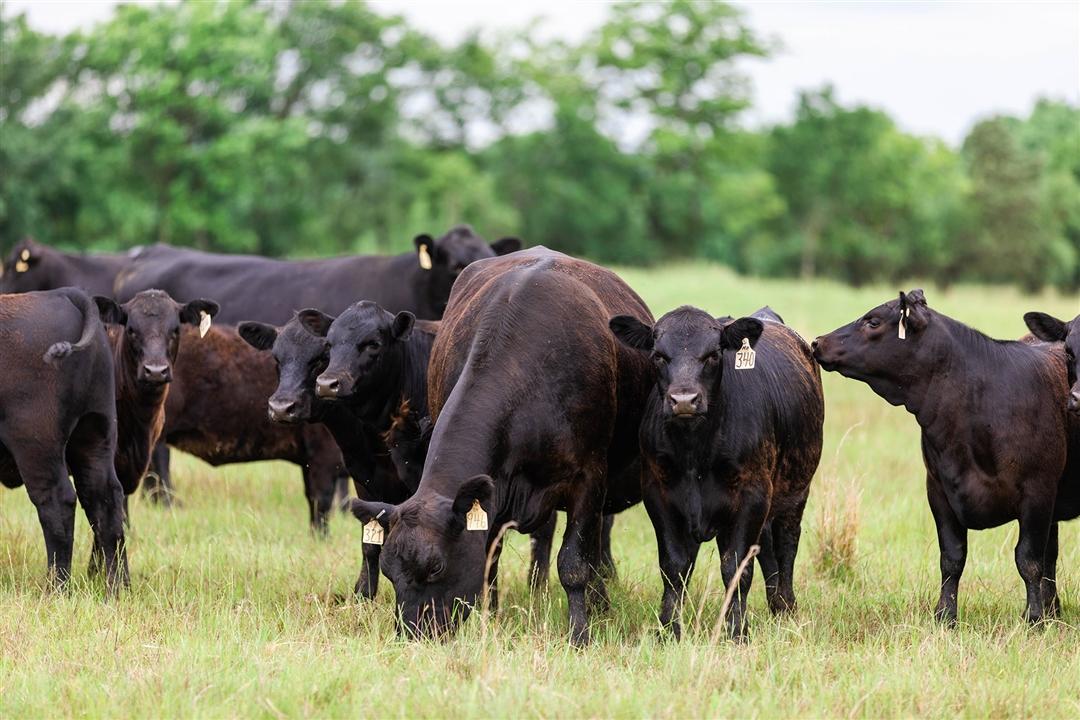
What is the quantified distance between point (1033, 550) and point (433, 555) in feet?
10.7

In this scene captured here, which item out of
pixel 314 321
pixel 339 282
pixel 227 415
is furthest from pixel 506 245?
pixel 314 321

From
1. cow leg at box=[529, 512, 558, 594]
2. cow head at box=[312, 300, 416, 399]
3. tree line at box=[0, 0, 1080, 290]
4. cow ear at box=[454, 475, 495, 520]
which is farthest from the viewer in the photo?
tree line at box=[0, 0, 1080, 290]

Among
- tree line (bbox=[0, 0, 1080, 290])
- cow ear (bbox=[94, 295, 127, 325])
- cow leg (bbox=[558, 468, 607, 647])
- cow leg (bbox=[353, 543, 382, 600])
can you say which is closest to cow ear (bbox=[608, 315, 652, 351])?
cow leg (bbox=[558, 468, 607, 647])

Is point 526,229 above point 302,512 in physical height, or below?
above

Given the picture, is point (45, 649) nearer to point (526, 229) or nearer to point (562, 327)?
point (562, 327)

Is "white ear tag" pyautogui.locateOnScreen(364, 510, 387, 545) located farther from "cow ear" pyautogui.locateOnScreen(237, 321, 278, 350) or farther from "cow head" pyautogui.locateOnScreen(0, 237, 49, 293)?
"cow head" pyautogui.locateOnScreen(0, 237, 49, 293)

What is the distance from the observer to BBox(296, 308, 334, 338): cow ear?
813cm

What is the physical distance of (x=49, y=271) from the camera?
15.4 metres

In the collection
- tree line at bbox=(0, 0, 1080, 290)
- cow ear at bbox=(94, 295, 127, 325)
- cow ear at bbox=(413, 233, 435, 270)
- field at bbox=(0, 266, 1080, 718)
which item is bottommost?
field at bbox=(0, 266, 1080, 718)

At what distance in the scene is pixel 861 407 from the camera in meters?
16.1

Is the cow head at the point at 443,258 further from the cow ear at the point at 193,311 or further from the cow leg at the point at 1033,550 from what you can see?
the cow leg at the point at 1033,550

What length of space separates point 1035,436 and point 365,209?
42311 millimetres

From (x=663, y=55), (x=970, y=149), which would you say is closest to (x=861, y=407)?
(x=663, y=55)

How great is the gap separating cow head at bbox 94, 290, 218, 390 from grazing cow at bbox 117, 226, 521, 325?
4.40 meters
